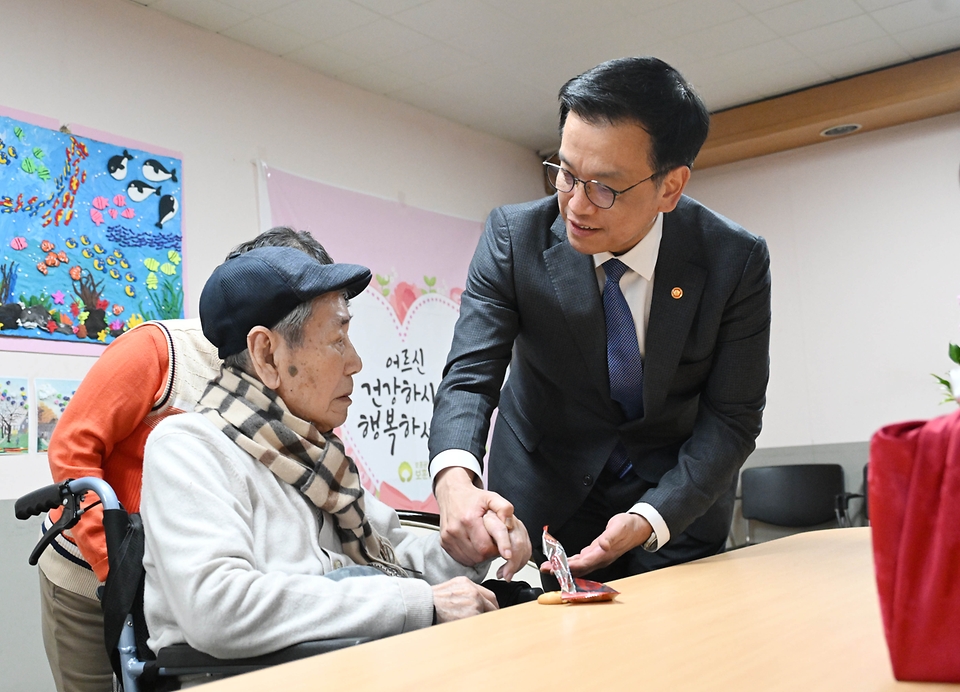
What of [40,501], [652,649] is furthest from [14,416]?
[652,649]

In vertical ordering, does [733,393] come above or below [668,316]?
below

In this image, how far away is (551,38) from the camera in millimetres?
4266

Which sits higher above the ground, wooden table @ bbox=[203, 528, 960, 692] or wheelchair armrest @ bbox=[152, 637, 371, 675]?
wooden table @ bbox=[203, 528, 960, 692]

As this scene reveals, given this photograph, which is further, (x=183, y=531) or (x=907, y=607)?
(x=183, y=531)

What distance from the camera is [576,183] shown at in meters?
1.65

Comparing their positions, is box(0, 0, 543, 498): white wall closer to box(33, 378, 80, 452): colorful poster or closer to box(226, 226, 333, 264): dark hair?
box(33, 378, 80, 452): colorful poster

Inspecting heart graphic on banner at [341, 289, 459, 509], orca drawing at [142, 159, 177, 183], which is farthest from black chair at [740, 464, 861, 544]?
orca drawing at [142, 159, 177, 183]

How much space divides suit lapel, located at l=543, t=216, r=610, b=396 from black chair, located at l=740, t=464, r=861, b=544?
3.62 m

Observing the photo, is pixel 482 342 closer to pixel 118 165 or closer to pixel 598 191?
pixel 598 191

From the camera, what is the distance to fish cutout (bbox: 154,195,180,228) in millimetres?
3652

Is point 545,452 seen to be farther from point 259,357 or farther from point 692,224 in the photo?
point 259,357

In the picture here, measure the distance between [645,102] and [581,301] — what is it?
15.7 inches

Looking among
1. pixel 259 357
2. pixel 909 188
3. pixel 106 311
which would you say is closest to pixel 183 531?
pixel 259 357

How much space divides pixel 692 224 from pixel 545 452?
0.57 meters
